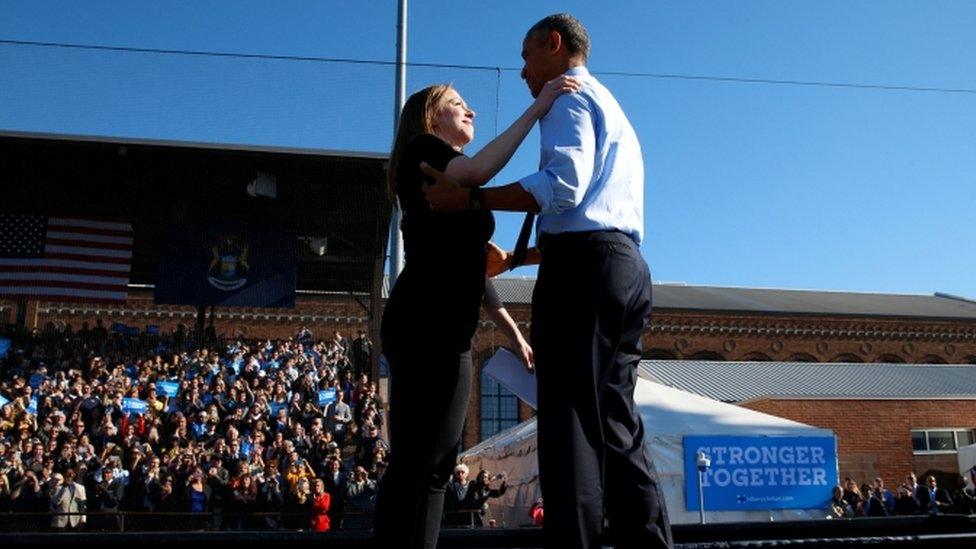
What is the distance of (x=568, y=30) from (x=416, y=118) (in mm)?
568

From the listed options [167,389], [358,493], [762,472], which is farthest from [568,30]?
[167,389]

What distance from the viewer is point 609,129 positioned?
258 cm

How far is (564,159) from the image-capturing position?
2.37m

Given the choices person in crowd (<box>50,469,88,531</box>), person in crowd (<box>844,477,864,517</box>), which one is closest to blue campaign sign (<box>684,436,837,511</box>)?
person in crowd (<box>844,477,864,517</box>)

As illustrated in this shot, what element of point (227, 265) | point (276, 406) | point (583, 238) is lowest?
point (583, 238)

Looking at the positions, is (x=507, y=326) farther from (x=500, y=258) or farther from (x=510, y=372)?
(x=500, y=258)

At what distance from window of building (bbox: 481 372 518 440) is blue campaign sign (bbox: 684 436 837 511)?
2385 centimetres

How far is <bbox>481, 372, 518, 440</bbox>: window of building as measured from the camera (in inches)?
1581

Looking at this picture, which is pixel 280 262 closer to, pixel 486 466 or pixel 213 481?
pixel 213 481

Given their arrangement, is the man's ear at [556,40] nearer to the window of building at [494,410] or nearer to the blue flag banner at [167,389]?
the blue flag banner at [167,389]

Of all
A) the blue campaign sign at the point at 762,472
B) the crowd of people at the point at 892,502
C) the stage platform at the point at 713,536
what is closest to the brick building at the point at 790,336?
the crowd of people at the point at 892,502

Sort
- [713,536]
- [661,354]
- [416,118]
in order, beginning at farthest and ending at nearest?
[661,354], [713,536], [416,118]

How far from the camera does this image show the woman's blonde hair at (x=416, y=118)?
9.21ft

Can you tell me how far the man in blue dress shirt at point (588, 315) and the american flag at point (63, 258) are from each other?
621 inches
